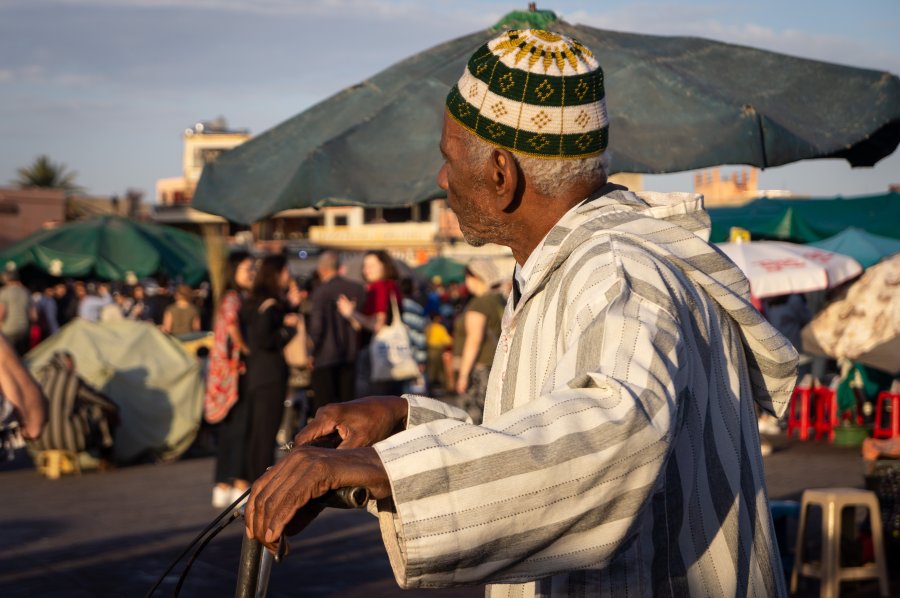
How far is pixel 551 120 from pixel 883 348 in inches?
378

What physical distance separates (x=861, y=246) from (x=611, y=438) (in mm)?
13552

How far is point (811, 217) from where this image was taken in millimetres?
16938

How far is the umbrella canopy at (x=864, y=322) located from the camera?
1133 centimetres

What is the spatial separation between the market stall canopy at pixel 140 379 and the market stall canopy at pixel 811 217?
251 inches

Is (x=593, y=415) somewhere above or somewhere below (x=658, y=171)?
below

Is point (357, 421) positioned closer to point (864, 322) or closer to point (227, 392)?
point (227, 392)

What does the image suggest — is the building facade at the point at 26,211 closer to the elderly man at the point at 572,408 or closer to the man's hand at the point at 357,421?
the man's hand at the point at 357,421

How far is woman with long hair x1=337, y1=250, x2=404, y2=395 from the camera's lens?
466 inches

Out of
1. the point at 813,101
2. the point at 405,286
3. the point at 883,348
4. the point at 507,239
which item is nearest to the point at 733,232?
the point at 883,348

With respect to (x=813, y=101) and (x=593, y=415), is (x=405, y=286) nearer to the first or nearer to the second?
(x=813, y=101)

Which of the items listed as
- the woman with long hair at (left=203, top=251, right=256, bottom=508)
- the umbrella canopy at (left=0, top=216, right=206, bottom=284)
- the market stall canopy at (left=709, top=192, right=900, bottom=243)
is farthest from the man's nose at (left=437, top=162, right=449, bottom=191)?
the umbrella canopy at (left=0, top=216, right=206, bottom=284)

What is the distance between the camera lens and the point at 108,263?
2086 cm

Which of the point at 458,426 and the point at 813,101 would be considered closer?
the point at 458,426

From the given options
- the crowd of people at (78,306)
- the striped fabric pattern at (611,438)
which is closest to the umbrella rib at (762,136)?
the striped fabric pattern at (611,438)
